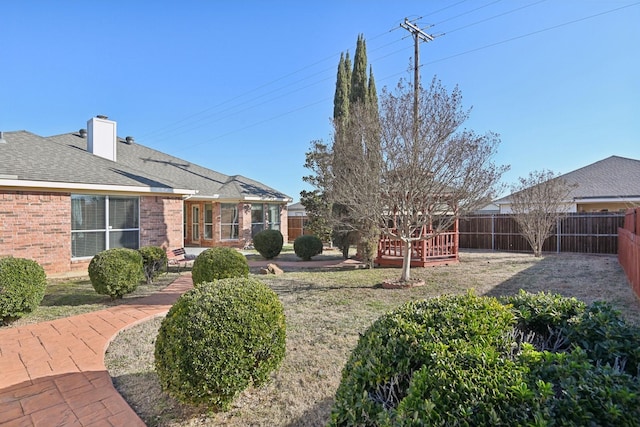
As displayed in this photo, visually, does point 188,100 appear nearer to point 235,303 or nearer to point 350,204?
point 350,204

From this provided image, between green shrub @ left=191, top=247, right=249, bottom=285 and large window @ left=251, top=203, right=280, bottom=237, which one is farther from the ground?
large window @ left=251, top=203, right=280, bottom=237

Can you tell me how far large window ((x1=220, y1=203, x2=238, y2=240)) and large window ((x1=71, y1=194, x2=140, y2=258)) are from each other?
667cm

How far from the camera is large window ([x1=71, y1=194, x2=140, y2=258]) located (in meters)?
10.7

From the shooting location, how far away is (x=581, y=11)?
10.7 m

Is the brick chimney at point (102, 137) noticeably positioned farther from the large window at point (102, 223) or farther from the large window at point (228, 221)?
the large window at point (228, 221)

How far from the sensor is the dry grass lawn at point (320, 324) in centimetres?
321

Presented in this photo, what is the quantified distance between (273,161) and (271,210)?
5.80m

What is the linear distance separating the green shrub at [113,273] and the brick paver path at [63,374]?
0.81 m

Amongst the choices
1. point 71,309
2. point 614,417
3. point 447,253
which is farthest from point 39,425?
point 447,253

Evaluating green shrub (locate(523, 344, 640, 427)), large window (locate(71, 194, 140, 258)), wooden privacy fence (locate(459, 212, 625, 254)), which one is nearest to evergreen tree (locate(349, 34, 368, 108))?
wooden privacy fence (locate(459, 212, 625, 254))

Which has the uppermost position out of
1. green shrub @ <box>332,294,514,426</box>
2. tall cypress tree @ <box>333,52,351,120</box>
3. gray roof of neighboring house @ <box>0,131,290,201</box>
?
tall cypress tree @ <box>333,52,351,120</box>

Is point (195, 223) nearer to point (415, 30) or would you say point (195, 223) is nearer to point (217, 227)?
point (217, 227)

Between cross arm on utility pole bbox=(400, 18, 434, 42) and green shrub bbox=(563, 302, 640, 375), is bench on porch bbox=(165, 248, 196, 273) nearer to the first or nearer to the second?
green shrub bbox=(563, 302, 640, 375)

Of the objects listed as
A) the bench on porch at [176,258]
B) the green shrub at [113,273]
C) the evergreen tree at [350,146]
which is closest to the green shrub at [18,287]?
the green shrub at [113,273]
